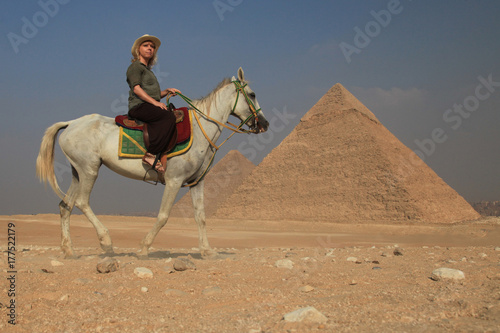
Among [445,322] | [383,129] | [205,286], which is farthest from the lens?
[383,129]

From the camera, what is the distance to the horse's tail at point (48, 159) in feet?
21.7

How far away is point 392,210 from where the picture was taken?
60.2 meters

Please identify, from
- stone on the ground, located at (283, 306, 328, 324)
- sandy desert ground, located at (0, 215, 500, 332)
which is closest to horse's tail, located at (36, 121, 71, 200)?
sandy desert ground, located at (0, 215, 500, 332)

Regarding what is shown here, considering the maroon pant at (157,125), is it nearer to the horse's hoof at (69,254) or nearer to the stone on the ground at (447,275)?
the horse's hoof at (69,254)

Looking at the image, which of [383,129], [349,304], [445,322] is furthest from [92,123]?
[383,129]

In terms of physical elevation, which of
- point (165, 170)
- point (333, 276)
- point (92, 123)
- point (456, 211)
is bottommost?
point (456, 211)

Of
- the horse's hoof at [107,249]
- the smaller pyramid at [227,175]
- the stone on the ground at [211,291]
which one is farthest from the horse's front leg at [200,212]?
the smaller pyramid at [227,175]

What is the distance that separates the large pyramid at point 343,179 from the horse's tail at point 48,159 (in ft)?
181

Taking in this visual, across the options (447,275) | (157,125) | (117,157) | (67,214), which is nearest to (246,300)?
(447,275)

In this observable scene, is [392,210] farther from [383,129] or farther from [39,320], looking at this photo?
[39,320]

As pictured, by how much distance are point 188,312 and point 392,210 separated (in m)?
60.4

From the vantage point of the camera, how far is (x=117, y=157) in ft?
20.4

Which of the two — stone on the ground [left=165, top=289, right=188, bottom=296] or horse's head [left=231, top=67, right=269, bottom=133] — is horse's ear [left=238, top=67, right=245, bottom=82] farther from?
stone on the ground [left=165, top=289, right=188, bottom=296]

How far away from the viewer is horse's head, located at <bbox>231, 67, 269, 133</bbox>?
6930mm
